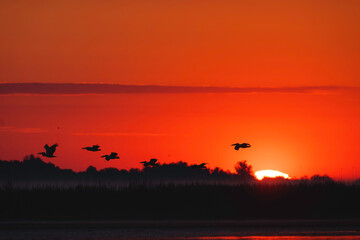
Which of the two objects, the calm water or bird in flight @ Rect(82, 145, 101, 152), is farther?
bird in flight @ Rect(82, 145, 101, 152)

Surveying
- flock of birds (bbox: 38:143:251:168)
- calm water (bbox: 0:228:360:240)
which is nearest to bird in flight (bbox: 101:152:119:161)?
flock of birds (bbox: 38:143:251:168)

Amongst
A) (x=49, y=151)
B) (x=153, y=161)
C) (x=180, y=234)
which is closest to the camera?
(x=180, y=234)

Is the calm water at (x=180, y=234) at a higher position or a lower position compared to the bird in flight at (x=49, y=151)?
lower

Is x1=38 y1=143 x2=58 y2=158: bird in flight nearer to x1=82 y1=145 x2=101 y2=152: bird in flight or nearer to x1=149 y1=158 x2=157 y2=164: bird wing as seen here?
x1=82 y1=145 x2=101 y2=152: bird in flight

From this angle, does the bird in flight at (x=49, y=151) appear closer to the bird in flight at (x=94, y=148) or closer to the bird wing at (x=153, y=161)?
the bird in flight at (x=94, y=148)

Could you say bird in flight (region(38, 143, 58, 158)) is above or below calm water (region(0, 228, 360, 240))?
above

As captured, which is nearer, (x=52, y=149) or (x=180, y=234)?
(x=180, y=234)

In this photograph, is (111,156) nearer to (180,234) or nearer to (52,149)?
(52,149)

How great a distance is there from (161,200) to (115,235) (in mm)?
13792

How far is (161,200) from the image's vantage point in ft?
147

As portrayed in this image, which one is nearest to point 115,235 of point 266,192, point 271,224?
point 271,224

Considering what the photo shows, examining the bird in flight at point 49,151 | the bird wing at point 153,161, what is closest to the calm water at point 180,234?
the bird in flight at point 49,151

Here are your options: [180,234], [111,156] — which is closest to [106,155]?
[111,156]

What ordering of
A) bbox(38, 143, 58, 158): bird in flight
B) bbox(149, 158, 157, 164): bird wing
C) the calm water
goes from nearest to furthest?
1. the calm water
2. bbox(38, 143, 58, 158): bird in flight
3. bbox(149, 158, 157, 164): bird wing
